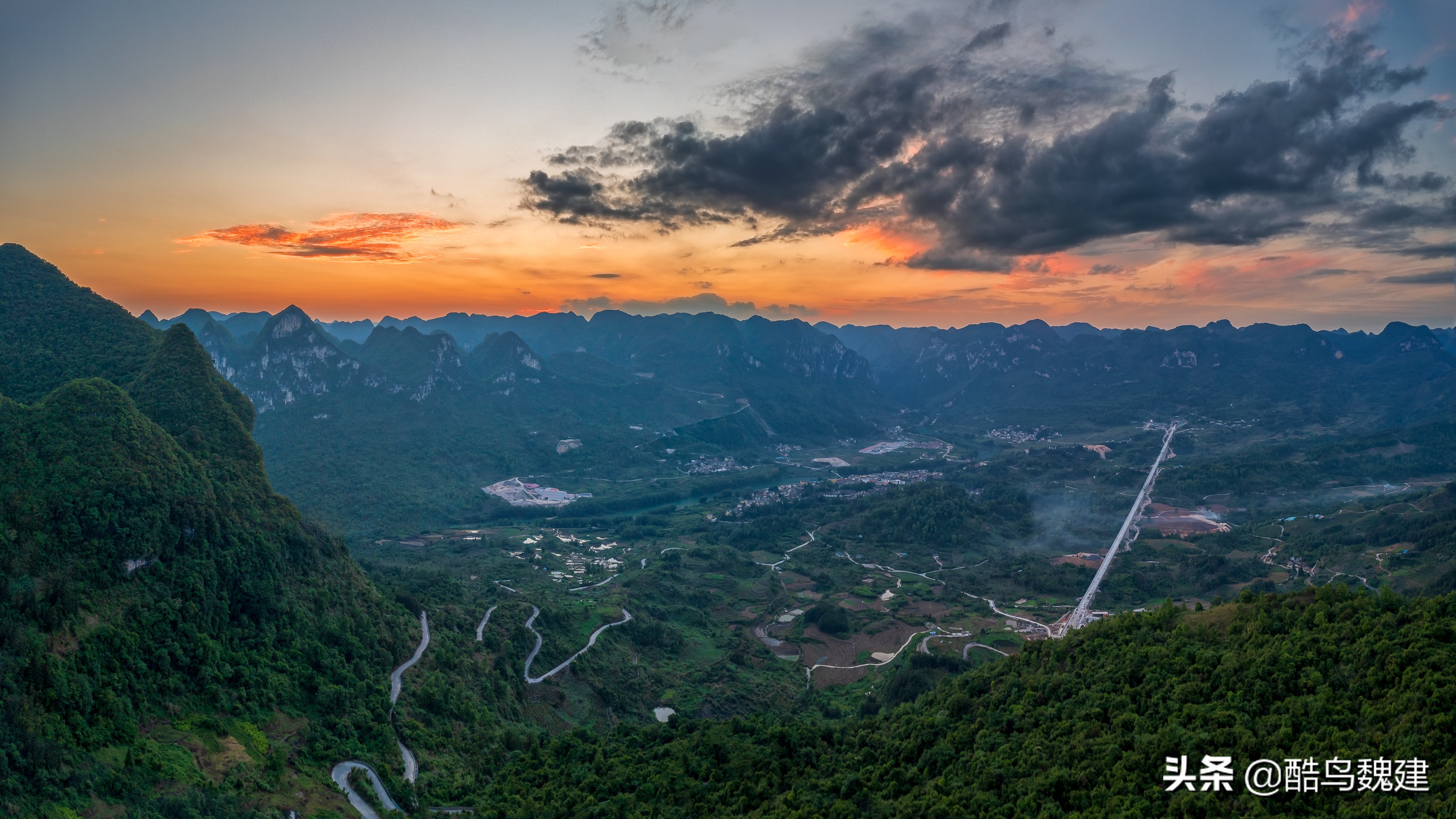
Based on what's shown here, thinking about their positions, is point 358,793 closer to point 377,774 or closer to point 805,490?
point 377,774

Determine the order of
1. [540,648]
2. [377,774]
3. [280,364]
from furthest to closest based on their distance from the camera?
[280,364] → [540,648] → [377,774]

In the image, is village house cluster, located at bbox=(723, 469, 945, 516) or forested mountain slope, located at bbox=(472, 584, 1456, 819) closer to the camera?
forested mountain slope, located at bbox=(472, 584, 1456, 819)

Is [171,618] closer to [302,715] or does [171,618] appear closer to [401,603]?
[302,715]

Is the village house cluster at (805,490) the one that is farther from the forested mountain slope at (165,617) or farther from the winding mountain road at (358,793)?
the winding mountain road at (358,793)

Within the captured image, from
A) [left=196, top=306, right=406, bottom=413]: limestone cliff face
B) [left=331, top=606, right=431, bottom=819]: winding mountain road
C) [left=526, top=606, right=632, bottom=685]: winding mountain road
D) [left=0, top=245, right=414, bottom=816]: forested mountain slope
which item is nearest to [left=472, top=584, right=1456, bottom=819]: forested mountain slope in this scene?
[left=331, top=606, right=431, bottom=819]: winding mountain road

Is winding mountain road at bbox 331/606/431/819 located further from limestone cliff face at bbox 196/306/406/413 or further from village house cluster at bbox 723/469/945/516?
limestone cliff face at bbox 196/306/406/413

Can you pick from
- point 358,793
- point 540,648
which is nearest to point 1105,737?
point 358,793

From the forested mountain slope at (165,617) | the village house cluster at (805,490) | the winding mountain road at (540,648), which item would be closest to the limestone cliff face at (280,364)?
the village house cluster at (805,490)

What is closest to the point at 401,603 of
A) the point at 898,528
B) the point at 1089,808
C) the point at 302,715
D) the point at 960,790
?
the point at 302,715
